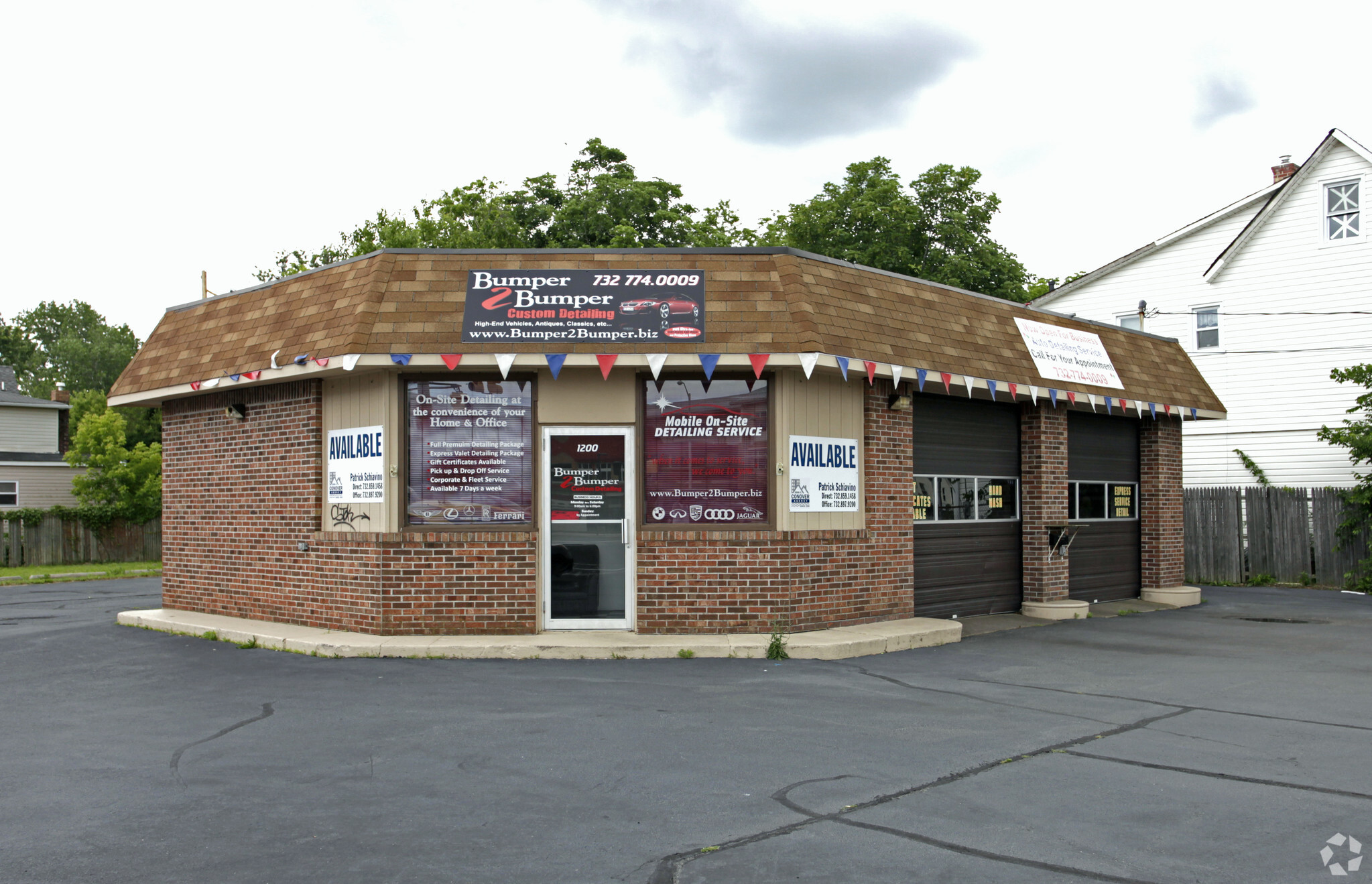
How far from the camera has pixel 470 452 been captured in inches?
471

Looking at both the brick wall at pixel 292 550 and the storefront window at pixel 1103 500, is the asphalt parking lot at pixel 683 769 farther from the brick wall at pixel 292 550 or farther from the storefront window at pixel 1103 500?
the storefront window at pixel 1103 500

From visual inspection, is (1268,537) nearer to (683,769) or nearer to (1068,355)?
(1068,355)

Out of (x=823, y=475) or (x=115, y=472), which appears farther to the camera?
(x=115, y=472)

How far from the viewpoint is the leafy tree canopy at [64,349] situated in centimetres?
8062

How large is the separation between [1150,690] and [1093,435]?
8.26m

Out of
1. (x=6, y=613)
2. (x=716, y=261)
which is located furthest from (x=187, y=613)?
(x=716, y=261)

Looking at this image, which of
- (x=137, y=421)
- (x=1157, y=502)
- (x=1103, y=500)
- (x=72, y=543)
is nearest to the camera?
(x=1103, y=500)

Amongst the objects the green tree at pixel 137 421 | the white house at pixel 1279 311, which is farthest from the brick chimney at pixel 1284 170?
the green tree at pixel 137 421

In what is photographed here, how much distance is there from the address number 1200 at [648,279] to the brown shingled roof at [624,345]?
158mm

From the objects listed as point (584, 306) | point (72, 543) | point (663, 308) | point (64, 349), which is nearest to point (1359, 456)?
point (663, 308)

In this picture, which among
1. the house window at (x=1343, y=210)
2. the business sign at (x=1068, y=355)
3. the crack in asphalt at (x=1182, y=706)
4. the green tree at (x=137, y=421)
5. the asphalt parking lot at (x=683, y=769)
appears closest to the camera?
the asphalt parking lot at (x=683, y=769)

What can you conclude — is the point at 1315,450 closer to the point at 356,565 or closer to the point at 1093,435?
the point at 1093,435

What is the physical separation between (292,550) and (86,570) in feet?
66.8

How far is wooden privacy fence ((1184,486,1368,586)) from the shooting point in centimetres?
2152
